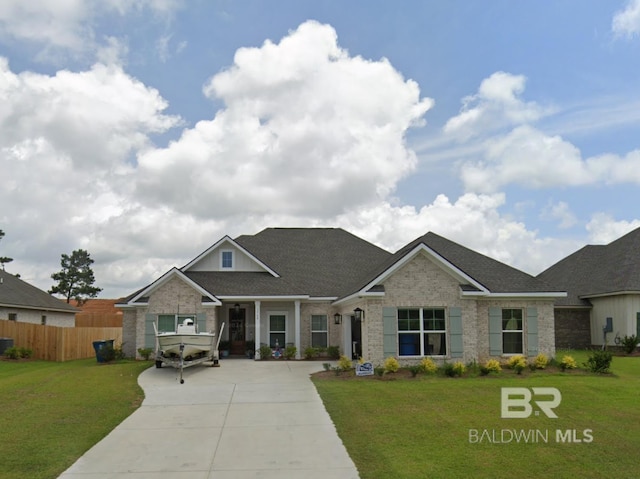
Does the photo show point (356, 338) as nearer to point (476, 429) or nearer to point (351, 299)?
point (351, 299)

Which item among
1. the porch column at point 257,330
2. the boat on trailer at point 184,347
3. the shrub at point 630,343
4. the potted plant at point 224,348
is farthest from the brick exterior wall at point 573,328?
the boat on trailer at point 184,347

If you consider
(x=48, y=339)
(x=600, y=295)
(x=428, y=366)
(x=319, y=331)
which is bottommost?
(x=428, y=366)

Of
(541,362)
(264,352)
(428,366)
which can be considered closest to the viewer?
(428,366)

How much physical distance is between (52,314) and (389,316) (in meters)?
28.6

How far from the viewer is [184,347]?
69.7ft

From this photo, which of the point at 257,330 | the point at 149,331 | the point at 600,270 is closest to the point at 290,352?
the point at 257,330

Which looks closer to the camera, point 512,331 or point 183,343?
point 183,343

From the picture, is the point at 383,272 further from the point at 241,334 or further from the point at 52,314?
the point at 52,314

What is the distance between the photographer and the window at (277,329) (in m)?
28.3

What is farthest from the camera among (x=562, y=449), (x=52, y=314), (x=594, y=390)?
(x=52, y=314)

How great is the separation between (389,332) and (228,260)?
36.5ft

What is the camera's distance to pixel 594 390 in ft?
52.0

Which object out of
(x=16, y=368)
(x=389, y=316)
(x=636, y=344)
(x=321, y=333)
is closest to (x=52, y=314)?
(x=16, y=368)

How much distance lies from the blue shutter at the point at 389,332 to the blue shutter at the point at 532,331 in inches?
206
